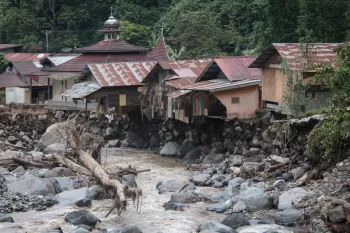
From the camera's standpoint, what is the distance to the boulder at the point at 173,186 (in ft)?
80.3

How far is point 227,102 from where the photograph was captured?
98.8 ft

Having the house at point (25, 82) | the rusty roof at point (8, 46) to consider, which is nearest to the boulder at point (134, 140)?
the house at point (25, 82)

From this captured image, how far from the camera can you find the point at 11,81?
4766 cm

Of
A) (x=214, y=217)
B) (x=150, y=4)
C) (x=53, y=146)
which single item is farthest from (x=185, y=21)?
(x=214, y=217)

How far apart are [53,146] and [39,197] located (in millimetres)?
10176

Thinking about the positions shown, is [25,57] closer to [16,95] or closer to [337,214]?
[16,95]

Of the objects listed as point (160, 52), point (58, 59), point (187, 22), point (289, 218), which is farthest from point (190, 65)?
point (289, 218)

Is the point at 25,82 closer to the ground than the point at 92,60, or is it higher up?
closer to the ground

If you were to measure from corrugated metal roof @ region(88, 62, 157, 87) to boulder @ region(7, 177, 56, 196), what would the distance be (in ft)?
41.0

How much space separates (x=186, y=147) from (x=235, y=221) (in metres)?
13.9

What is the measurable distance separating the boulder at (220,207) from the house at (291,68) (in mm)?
6929

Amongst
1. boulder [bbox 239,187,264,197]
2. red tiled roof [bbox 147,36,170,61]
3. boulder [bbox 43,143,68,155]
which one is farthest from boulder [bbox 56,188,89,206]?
red tiled roof [bbox 147,36,170,61]

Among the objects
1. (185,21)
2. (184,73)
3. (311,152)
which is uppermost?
(185,21)

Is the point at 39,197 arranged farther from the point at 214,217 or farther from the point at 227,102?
the point at 227,102
